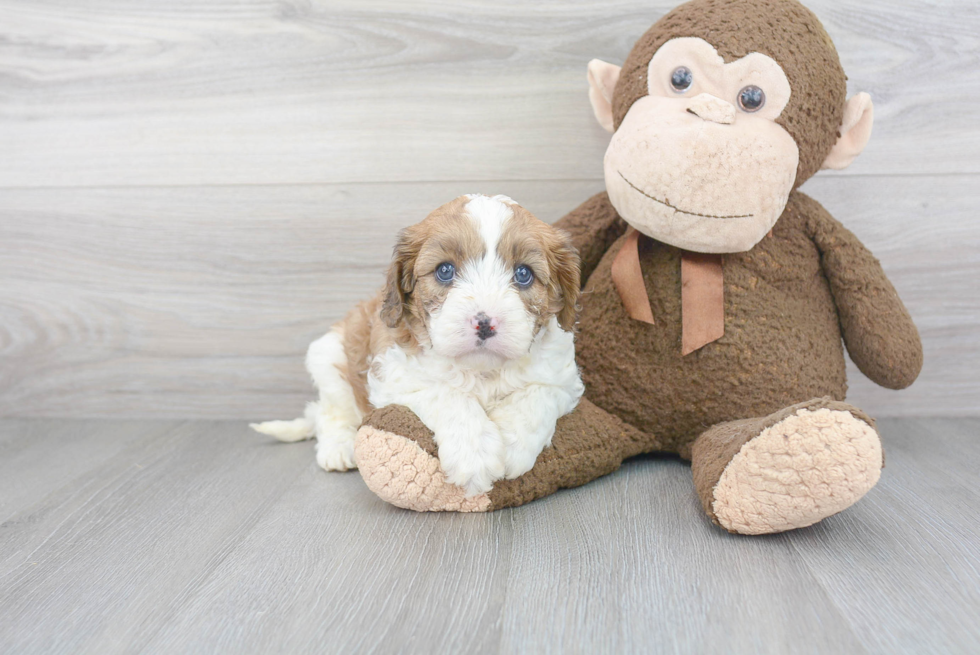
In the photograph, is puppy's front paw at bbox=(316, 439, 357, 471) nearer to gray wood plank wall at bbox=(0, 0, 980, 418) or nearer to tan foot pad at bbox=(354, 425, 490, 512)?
tan foot pad at bbox=(354, 425, 490, 512)

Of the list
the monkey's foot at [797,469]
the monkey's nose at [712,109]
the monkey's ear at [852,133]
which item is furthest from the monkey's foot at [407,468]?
the monkey's ear at [852,133]

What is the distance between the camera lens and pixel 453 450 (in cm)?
145

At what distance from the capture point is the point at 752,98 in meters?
1.54

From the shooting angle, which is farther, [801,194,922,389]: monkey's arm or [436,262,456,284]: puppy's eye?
[801,194,922,389]: monkey's arm

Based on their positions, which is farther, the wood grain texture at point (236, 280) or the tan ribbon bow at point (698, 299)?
the wood grain texture at point (236, 280)

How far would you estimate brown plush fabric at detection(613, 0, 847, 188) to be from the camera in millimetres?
1534

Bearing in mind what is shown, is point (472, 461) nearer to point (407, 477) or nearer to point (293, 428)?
point (407, 477)

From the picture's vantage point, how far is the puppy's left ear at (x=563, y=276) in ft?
5.02

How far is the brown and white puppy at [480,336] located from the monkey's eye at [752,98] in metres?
0.48

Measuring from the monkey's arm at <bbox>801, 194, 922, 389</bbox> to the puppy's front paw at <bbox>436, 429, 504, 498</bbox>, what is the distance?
0.92m

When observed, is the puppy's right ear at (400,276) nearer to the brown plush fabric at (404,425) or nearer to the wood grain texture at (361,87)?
the brown plush fabric at (404,425)

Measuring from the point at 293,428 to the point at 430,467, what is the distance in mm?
788

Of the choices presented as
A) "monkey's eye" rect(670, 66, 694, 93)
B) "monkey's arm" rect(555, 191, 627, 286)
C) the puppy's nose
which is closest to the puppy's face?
the puppy's nose

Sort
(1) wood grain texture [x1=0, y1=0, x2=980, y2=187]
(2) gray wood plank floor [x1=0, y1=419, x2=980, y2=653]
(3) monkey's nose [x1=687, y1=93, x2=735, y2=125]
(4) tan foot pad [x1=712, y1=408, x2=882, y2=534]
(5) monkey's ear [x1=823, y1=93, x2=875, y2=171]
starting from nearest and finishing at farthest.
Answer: (2) gray wood plank floor [x1=0, y1=419, x2=980, y2=653] < (4) tan foot pad [x1=712, y1=408, x2=882, y2=534] < (3) monkey's nose [x1=687, y1=93, x2=735, y2=125] < (5) monkey's ear [x1=823, y1=93, x2=875, y2=171] < (1) wood grain texture [x1=0, y1=0, x2=980, y2=187]
